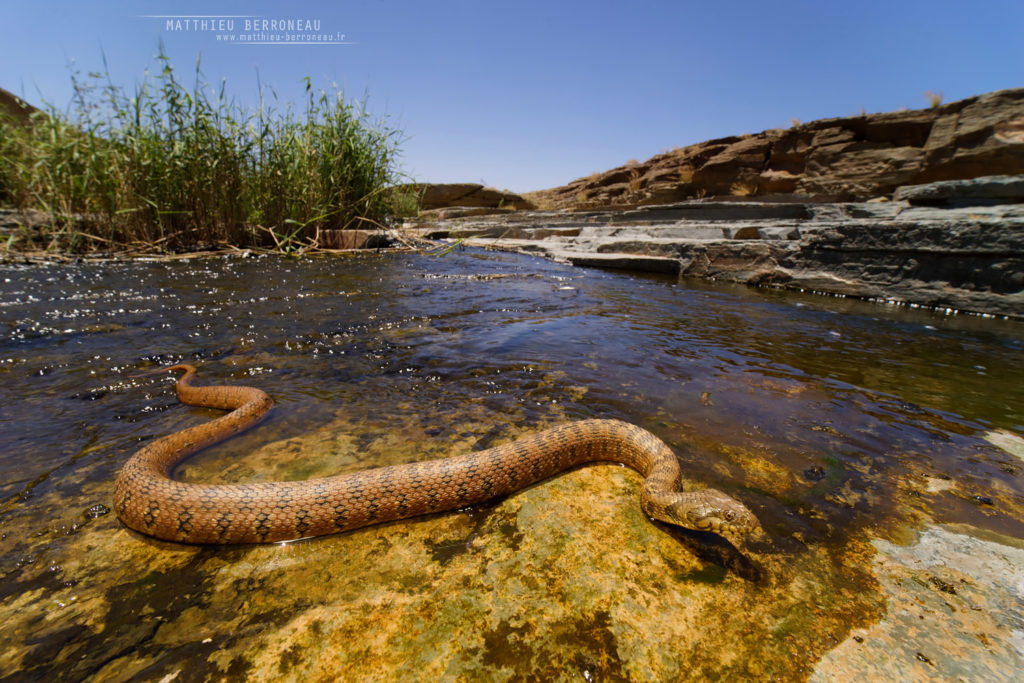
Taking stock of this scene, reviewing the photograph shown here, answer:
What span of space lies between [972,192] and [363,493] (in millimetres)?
12279

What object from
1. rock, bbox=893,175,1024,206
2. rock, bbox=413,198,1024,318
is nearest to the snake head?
rock, bbox=413,198,1024,318

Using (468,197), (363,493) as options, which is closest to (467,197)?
(468,197)

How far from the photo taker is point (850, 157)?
19.2 m

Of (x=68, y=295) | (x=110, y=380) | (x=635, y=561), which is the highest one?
(x=68, y=295)

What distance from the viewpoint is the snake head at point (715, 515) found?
191 centimetres

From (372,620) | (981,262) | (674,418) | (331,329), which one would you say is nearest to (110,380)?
(331,329)

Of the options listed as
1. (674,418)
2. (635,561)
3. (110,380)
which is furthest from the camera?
(110,380)

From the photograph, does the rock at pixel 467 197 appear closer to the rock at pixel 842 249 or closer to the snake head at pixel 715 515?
the rock at pixel 842 249

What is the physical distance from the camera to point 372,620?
4.91 feet

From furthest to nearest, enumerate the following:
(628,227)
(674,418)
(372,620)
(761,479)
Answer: (628,227) → (674,418) → (761,479) → (372,620)

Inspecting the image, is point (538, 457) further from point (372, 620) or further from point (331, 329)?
point (331, 329)

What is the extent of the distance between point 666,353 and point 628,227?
10.2 metres

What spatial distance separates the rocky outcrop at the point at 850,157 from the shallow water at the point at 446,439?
489 inches

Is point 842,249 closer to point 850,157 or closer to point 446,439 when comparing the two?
point 446,439
